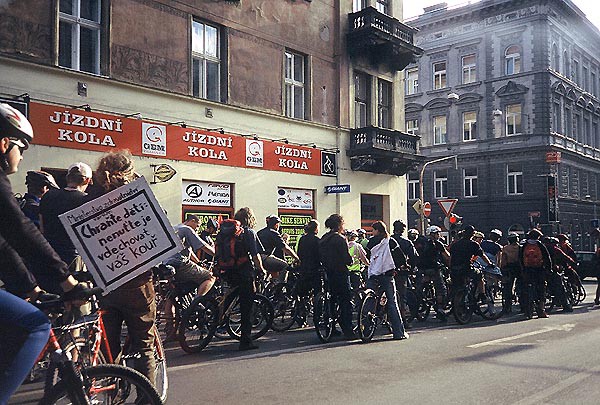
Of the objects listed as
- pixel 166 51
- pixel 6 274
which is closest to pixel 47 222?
pixel 6 274

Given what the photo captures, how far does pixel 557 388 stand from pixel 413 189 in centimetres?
4073

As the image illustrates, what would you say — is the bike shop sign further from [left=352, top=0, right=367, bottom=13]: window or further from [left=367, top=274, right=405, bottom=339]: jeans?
[left=352, top=0, right=367, bottom=13]: window

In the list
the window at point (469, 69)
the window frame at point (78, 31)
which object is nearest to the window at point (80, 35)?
the window frame at point (78, 31)

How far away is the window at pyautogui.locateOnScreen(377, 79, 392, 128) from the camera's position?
2269cm

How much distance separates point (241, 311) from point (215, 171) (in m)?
8.13

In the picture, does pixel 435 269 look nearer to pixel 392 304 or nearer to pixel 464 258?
pixel 464 258

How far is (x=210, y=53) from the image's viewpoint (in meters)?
16.6

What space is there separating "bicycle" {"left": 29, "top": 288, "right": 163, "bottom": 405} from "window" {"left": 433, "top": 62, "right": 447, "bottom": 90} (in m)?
44.5

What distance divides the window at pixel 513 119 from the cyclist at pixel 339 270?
35592 millimetres

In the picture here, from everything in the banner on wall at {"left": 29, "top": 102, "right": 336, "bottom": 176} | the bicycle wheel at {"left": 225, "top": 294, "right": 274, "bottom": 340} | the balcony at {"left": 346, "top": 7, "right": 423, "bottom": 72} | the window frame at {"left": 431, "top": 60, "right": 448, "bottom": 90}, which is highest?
the window frame at {"left": 431, "top": 60, "right": 448, "bottom": 90}

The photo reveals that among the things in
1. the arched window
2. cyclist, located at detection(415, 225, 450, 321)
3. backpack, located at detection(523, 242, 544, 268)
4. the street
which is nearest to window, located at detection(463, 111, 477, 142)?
the arched window

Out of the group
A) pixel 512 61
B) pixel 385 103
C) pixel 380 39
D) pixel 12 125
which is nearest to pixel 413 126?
pixel 512 61

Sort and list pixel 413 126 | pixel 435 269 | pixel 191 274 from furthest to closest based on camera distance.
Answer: pixel 413 126, pixel 435 269, pixel 191 274

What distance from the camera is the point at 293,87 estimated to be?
19234 millimetres
